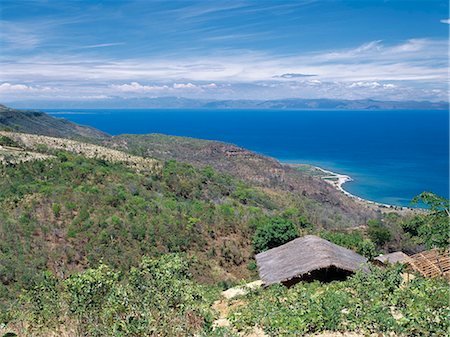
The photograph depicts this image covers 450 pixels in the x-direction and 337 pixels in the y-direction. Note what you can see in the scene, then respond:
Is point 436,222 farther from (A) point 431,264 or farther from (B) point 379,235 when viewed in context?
(B) point 379,235

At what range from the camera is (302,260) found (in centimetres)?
1541

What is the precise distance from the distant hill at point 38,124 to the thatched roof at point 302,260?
190 ft

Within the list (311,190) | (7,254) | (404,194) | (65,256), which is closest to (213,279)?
(65,256)

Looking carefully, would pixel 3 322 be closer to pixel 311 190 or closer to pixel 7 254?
pixel 7 254

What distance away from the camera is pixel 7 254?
18625 mm

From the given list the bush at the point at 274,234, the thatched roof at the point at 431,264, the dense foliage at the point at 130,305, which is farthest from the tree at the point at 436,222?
the bush at the point at 274,234

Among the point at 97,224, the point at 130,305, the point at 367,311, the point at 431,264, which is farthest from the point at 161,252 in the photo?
the point at 130,305

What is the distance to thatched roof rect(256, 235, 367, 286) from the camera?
14625 mm

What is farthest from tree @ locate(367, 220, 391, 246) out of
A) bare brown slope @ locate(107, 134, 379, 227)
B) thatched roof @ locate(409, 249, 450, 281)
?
bare brown slope @ locate(107, 134, 379, 227)

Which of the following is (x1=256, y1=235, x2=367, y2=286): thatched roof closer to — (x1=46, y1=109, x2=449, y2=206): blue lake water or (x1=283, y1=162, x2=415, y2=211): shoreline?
(x1=283, y1=162, x2=415, y2=211): shoreline

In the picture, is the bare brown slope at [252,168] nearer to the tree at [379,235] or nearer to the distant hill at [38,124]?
the distant hill at [38,124]

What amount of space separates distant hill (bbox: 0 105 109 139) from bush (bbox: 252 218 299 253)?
170ft

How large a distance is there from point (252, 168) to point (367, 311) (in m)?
63.8

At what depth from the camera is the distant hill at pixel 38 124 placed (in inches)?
2947
